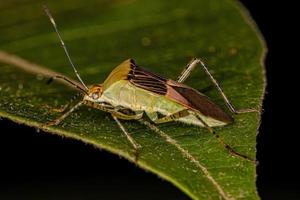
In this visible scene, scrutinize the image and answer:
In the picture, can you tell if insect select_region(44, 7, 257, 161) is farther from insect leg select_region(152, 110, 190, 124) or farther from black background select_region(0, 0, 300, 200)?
black background select_region(0, 0, 300, 200)

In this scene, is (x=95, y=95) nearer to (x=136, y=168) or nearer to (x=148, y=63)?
(x=148, y=63)

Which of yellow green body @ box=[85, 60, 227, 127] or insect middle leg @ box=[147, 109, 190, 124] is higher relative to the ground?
yellow green body @ box=[85, 60, 227, 127]

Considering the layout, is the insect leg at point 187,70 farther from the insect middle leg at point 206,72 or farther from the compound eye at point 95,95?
the compound eye at point 95,95

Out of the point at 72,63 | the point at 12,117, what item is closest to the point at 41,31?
the point at 72,63

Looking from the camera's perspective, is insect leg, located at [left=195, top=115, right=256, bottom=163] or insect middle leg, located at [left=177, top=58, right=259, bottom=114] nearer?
insect leg, located at [left=195, top=115, right=256, bottom=163]

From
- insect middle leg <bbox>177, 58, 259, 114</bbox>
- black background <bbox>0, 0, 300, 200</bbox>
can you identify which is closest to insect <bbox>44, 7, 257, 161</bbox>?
insect middle leg <bbox>177, 58, 259, 114</bbox>

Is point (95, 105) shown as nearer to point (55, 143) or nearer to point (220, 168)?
point (55, 143)
